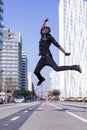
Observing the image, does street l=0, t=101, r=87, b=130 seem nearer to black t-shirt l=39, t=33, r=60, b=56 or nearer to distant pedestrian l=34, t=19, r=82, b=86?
distant pedestrian l=34, t=19, r=82, b=86

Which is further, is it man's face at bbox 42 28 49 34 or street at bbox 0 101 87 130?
man's face at bbox 42 28 49 34

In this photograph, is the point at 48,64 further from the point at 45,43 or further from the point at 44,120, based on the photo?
the point at 44,120

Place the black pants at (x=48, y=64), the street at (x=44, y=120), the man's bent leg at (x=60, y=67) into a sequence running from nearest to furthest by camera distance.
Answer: the street at (x=44, y=120)
the man's bent leg at (x=60, y=67)
the black pants at (x=48, y=64)

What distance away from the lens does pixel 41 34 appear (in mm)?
17422

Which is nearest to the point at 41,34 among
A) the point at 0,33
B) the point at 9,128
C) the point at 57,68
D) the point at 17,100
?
the point at 57,68

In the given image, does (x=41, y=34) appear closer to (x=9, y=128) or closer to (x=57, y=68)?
(x=57, y=68)

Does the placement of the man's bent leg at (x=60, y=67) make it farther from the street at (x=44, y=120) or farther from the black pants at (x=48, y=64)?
the street at (x=44, y=120)

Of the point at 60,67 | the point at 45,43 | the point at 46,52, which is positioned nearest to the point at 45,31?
the point at 45,43

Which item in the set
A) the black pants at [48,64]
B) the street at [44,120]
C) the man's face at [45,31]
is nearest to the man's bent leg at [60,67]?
the black pants at [48,64]

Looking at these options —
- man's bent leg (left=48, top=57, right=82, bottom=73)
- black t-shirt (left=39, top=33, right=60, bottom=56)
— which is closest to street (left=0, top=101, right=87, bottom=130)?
man's bent leg (left=48, top=57, right=82, bottom=73)

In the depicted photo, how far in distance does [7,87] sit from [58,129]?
152 meters

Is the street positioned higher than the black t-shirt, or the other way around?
the black t-shirt

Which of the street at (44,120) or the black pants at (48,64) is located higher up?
the black pants at (48,64)

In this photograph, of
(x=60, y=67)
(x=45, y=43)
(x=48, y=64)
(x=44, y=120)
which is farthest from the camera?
(x=48, y=64)
